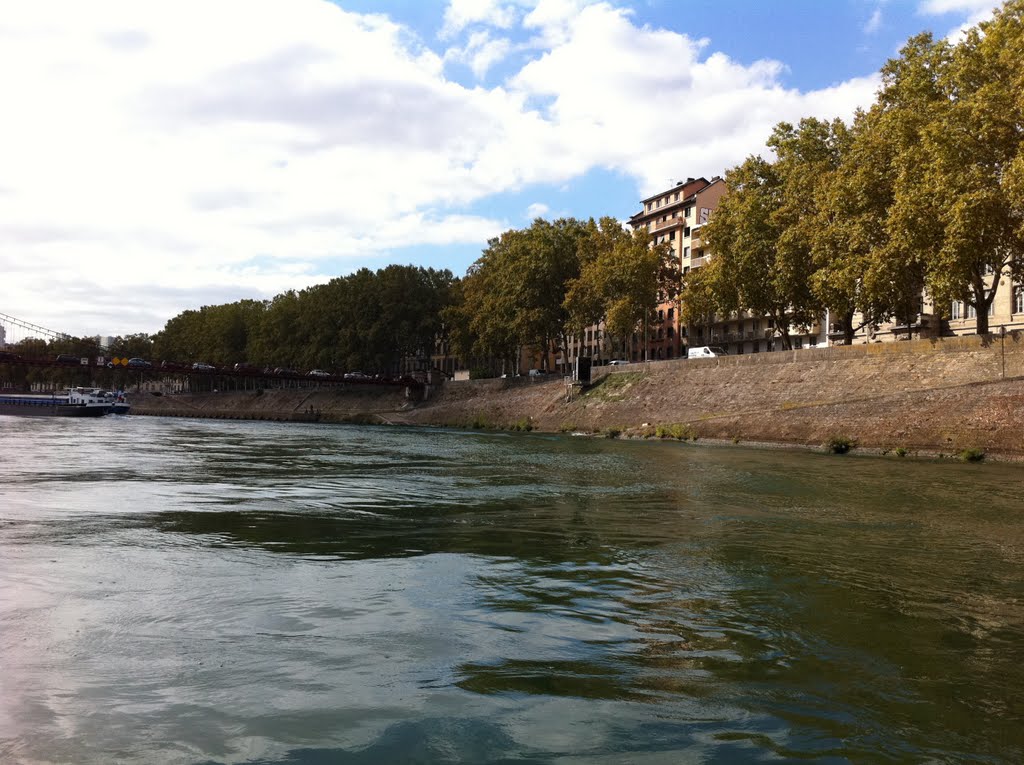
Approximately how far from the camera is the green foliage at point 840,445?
127ft

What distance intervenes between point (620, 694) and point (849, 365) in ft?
149

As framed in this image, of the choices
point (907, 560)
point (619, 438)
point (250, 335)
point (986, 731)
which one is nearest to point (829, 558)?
Answer: point (907, 560)

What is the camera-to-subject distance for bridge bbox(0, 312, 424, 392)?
10031 cm

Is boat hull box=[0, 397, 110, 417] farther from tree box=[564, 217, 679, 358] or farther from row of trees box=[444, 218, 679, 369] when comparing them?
tree box=[564, 217, 679, 358]

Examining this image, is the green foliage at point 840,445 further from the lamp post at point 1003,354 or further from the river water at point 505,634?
the river water at point 505,634

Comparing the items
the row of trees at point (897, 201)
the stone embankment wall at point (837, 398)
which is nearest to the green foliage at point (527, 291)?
the stone embankment wall at point (837, 398)

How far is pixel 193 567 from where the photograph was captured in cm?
1030

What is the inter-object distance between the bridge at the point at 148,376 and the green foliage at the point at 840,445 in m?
67.0

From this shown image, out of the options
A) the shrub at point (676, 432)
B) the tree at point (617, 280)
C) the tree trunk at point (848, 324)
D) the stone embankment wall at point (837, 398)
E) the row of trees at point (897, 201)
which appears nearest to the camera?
the stone embankment wall at point (837, 398)

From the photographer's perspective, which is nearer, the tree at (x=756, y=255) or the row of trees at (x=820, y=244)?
the row of trees at (x=820, y=244)

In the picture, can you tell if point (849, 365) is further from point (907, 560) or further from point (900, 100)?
point (907, 560)

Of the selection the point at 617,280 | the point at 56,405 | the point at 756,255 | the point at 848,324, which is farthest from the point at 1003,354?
the point at 56,405

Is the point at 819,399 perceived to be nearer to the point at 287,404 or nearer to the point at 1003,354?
the point at 1003,354

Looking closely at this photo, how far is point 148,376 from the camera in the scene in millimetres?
168750
